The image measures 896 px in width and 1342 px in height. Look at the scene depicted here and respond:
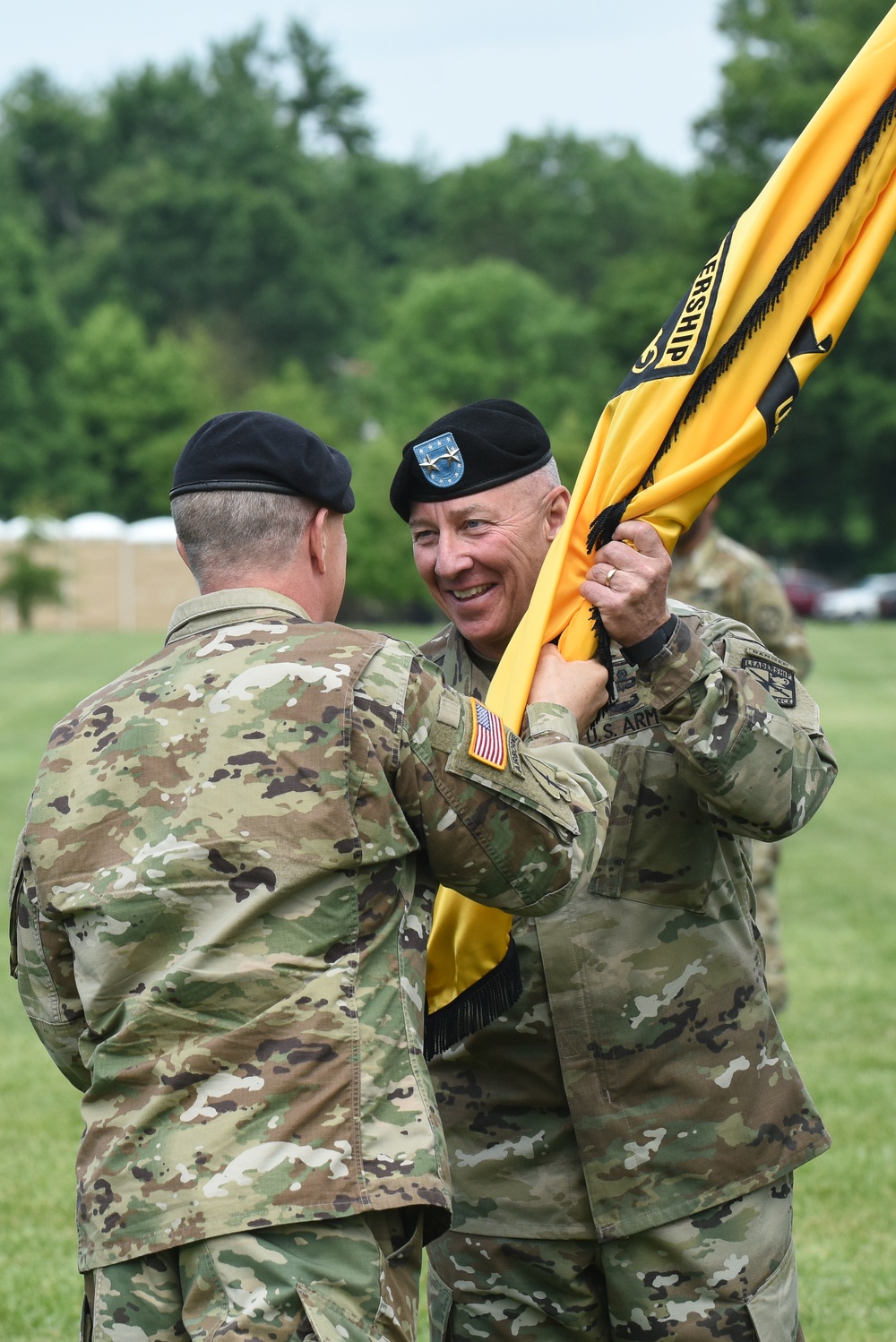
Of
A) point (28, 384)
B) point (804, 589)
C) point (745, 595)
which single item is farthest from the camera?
point (28, 384)

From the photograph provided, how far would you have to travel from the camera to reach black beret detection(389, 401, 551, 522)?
3713mm

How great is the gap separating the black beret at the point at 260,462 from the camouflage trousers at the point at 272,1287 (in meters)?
1.25

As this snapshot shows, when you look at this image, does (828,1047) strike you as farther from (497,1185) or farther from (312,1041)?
(312,1041)

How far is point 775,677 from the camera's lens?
11.1ft

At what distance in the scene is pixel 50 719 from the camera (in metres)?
22.8

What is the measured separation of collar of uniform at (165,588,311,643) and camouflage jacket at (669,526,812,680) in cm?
534

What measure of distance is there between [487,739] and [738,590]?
5563mm

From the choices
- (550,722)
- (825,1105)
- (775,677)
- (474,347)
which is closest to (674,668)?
(550,722)

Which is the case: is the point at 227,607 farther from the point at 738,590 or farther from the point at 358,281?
the point at 358,281

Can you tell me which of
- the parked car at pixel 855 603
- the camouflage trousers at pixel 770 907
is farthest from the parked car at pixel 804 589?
the camouflage trousers at pixel 770 907

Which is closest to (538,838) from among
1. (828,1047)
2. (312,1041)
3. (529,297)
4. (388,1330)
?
(312,1041)

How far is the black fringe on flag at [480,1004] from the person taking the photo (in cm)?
319

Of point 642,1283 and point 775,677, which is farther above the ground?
point 775,677

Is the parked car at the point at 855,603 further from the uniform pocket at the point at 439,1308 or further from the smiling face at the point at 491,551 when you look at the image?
the uniform pocket at the point at 439,1308
